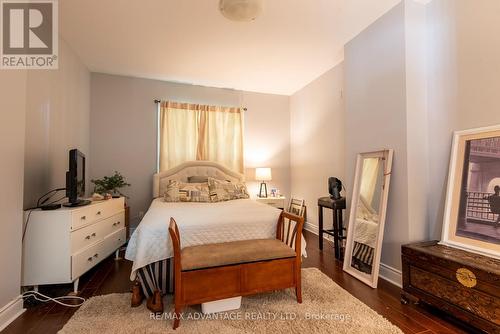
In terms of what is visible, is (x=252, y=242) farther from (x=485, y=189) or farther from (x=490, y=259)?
(x=485, y=189)

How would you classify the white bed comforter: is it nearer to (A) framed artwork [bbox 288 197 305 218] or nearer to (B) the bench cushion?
(B) the bench cushion

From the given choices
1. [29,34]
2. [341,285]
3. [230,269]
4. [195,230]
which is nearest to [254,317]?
[230,269]

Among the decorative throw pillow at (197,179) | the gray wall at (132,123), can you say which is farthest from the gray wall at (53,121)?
the decorative throw pillow at (197,179)

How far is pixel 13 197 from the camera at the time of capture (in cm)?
183

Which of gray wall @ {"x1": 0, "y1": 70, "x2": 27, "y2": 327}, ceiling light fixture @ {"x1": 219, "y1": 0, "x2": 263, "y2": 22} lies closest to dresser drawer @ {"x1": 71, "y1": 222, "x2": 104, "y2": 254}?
gray wall @ {"x1": 0, "y1": 70, "x2": 27, "y2": 327}

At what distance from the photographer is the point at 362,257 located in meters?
2.48

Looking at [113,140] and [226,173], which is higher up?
[113,140]

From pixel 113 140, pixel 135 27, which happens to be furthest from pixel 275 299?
pixel 113 140

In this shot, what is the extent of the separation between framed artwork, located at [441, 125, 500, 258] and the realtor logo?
150 inches

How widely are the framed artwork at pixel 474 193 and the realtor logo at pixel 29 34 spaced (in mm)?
3801

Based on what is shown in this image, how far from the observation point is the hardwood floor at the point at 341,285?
1.68 metres

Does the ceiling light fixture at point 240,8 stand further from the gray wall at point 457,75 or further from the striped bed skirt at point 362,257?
the striped bed skirt at point 362,257

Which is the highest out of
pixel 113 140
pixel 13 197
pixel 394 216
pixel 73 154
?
pixel 113 140

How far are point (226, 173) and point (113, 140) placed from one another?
6.54ft
